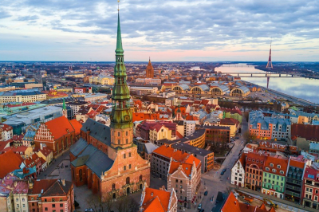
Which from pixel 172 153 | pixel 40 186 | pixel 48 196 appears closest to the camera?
pixel 48 196

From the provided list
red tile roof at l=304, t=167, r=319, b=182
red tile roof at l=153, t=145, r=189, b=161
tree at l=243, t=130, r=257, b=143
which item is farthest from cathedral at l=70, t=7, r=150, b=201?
tree at l=243, t=130, r=257, b=143

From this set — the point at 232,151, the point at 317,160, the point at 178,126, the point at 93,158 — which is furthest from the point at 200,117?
the point at 93,158

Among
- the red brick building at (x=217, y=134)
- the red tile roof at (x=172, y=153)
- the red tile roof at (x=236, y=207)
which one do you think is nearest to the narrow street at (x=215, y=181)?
the red tile roof at (x=172, y=153)

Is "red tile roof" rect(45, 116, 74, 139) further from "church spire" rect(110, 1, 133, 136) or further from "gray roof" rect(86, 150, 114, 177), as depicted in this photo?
"church spire" rect(110, 1, 133, 136)

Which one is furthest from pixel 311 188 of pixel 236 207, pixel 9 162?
pixel 9 162

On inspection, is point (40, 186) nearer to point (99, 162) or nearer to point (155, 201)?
point (99, 162)
